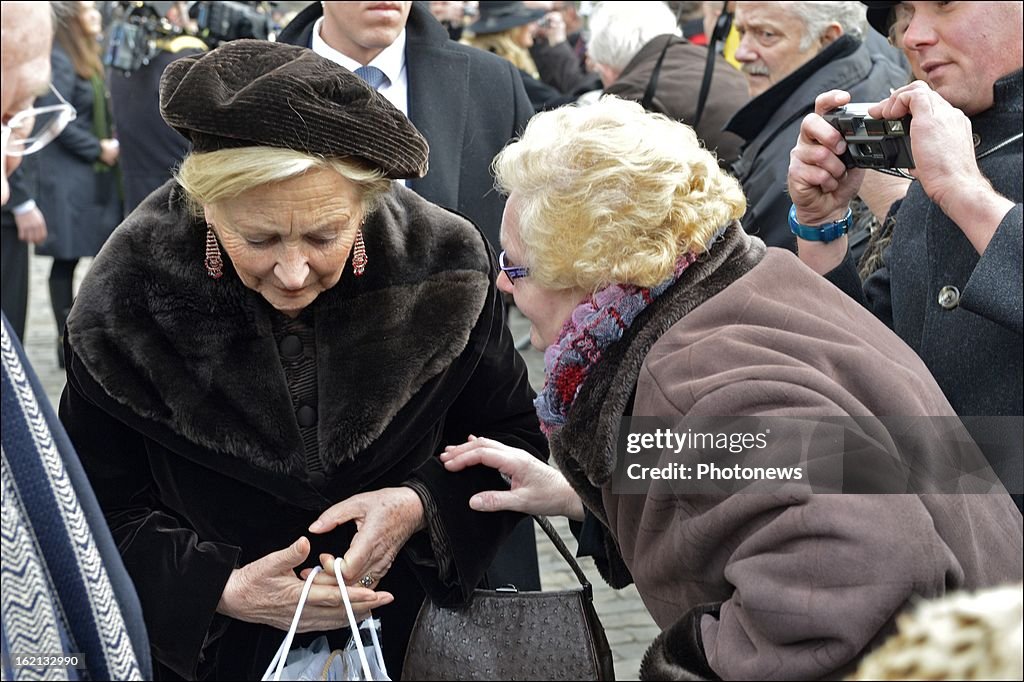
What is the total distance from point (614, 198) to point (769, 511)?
59 centimetres

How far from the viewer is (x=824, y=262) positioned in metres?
2.71

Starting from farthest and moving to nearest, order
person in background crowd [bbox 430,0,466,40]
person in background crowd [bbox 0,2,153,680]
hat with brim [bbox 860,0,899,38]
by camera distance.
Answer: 1. person in background crowd [bbox 430,0,466,40]
2. hat with brim [bbox 860,0,899,38]
3. person in background crowd [bbox 0,2,153,680]

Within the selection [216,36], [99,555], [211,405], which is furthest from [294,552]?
[216,36]

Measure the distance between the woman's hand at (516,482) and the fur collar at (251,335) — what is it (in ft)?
0.56

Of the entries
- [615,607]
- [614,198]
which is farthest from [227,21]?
[614,198]

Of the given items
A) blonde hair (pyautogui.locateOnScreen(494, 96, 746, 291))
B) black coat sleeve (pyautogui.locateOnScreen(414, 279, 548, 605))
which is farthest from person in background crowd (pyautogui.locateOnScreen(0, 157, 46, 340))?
blonde hair (pyautogui.locateOnScreen(494, 96, 746, 291))

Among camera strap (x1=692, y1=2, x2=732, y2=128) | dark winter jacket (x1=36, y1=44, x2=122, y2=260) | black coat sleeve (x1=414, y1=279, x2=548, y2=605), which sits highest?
black coat sleeve (x1=414, y1=279, x2=548, y2=605)

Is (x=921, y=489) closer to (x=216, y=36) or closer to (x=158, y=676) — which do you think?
(x=158, y=676)

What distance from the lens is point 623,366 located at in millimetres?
1988

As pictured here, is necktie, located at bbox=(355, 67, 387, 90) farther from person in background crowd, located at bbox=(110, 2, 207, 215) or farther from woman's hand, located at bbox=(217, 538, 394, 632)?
person in background crowd, located at bbox=(110, 2, 207, 215)

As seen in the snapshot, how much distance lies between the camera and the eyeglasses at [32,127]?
1930 mm

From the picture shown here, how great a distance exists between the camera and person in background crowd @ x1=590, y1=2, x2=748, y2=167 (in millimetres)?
5035

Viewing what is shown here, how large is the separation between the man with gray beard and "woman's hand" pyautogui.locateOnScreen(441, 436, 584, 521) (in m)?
1.27

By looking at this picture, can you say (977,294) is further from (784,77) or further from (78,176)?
(78,176)
